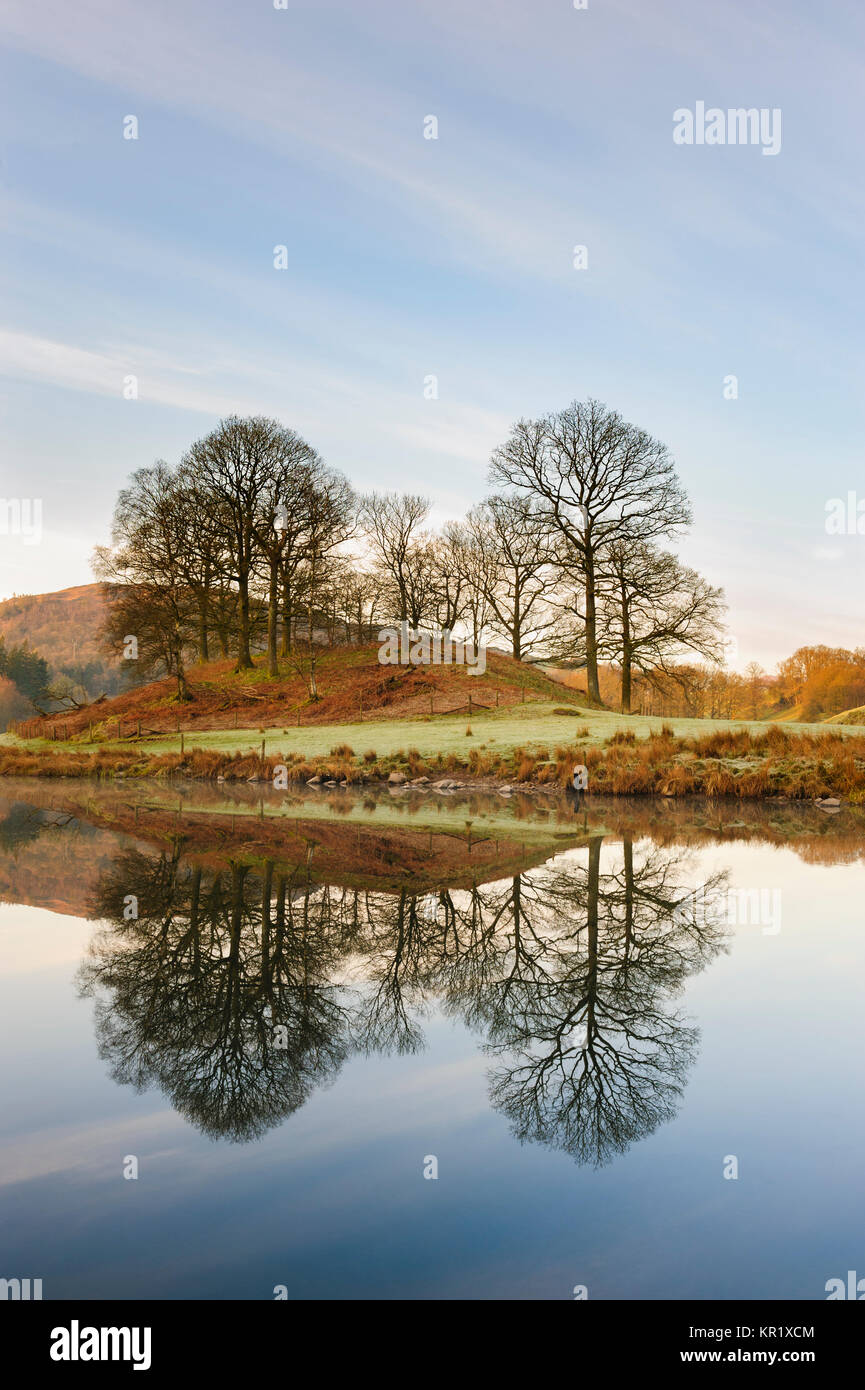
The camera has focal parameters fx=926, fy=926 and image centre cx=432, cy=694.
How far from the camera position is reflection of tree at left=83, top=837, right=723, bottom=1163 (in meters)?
3.59

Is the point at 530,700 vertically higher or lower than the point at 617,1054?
higher

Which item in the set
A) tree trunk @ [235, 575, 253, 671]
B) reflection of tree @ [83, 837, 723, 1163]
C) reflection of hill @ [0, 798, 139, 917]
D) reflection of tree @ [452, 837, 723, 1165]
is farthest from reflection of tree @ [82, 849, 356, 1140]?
tree trunk @ [235, 575, 253, 671]

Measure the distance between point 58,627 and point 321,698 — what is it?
134234 millimetres

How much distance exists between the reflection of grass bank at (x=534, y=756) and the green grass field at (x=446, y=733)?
0.23ft

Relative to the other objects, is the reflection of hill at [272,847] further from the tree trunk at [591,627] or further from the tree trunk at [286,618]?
the tree trunk at [286,618]

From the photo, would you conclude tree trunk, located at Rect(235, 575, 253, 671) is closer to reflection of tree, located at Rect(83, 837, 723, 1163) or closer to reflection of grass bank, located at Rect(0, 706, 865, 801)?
reflection of grass bank, located at Rect(0, 706, 865, 801)

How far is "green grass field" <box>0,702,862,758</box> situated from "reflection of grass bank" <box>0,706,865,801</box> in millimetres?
70

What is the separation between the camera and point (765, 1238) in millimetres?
2695

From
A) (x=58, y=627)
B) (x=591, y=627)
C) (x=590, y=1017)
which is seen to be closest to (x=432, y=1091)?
(x=590, y=1017)

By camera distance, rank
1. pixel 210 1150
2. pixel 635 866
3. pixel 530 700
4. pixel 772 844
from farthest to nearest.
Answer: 1. pixel 530 700
2. pixel 772 844
3. pixel 635 866
4. pixel 210 1150

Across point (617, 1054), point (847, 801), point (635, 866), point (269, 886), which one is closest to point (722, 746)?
point (847, 801)
